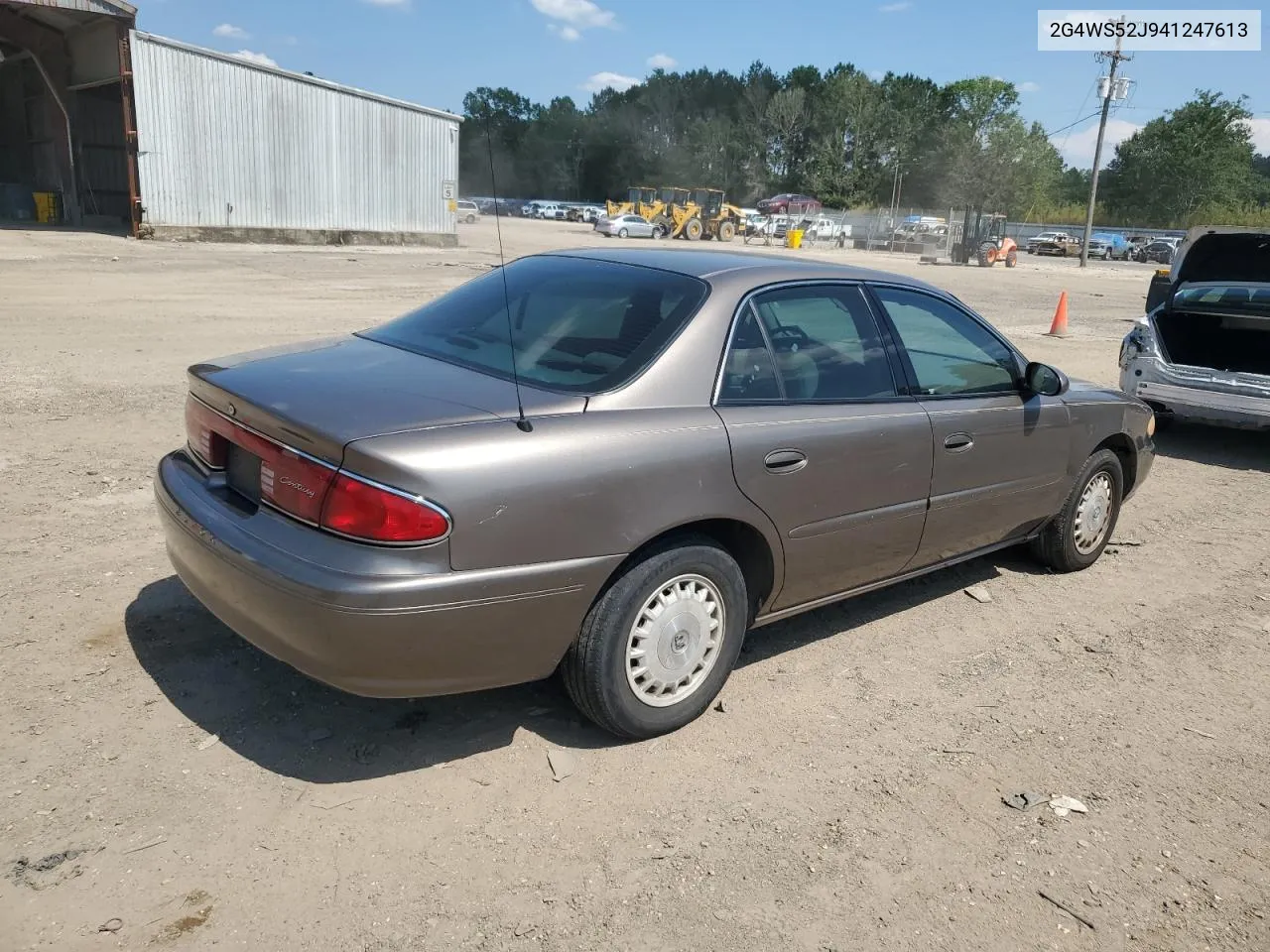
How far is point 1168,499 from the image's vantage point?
22.2 ft

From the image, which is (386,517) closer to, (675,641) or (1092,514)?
(675,641)

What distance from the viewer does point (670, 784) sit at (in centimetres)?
308

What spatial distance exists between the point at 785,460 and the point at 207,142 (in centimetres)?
2702

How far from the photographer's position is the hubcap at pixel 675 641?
317 centimetres

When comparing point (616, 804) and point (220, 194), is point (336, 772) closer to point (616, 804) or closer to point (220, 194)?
point (616, 804)

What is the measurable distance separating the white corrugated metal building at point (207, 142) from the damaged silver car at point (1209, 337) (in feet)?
79.0

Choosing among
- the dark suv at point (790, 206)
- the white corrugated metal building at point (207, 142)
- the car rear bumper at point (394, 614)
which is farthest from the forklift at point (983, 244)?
the car rear bumper at point (394, 614)

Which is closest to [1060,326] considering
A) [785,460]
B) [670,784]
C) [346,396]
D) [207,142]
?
[785,460]

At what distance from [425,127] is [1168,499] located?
2849cm

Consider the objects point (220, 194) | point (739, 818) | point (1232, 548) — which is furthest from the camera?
point (220, 194)

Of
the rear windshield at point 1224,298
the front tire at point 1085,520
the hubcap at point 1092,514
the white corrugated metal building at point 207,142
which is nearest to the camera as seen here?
the front tire at point 1085,520

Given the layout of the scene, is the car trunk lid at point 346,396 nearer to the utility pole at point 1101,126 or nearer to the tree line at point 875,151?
the utility pole at point 1101,126

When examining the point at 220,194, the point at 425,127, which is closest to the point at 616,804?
the point at 220,194

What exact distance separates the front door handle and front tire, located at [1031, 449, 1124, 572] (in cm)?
213
